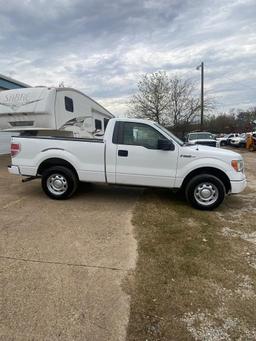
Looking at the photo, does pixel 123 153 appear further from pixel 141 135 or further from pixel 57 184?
pixel 57 184

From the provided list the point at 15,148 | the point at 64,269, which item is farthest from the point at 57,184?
the point at 64,269

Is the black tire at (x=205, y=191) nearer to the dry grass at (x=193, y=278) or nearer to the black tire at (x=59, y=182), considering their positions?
the dry grass at (x=193, y=278)

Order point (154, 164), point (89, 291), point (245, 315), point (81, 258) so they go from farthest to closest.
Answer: point (154, 164) → point (81, 258) → point (89, 291) → point (245, 315)

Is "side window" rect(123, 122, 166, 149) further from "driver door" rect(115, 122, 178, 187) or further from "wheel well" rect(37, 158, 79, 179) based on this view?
"wheel well" rect(37, 158, 79, 179)

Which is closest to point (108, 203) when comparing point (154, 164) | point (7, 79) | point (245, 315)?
point (154, 164)

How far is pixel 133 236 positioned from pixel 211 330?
2.11m

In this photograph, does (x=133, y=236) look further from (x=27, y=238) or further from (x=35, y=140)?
(x=35, y=140)

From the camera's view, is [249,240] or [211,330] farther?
[249,240]

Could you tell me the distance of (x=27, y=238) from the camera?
4.25 metres

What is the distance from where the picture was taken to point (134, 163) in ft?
19.4

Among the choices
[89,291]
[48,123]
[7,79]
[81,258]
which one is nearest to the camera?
[89,291]

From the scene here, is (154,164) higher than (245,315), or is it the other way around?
(154,164)

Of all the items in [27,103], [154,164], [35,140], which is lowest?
[154,164]

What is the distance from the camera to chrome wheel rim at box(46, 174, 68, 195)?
6266 mm
